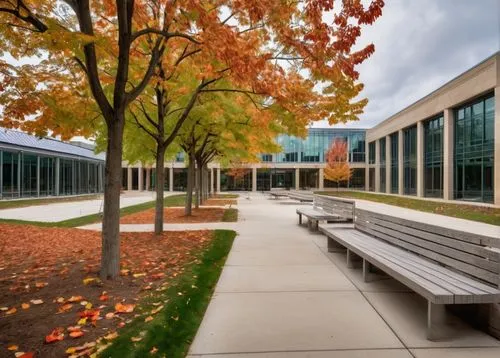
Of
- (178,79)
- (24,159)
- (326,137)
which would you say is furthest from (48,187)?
(326,137)

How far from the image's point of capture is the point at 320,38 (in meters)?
6.43

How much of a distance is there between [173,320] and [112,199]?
2.32m

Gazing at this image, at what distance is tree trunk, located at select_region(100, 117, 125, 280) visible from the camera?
5.62m

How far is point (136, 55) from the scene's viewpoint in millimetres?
8789

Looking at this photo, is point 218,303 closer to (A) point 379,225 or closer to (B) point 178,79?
(A) point 379,225

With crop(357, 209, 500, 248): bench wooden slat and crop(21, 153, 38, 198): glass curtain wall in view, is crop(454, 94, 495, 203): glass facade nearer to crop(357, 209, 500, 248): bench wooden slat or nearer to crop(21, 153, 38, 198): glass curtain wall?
crop(357, 209, 500, 248): bench wooden slat

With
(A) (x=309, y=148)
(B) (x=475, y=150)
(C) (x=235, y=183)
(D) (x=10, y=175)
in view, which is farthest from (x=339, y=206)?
(A) (x=309, y=148)

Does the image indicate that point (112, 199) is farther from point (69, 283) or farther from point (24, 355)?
point (24, 355)

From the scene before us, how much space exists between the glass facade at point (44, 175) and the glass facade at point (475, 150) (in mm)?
36401

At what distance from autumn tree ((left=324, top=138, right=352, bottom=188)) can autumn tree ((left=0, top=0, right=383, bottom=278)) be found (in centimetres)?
4218

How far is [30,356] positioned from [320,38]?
615 centimetres

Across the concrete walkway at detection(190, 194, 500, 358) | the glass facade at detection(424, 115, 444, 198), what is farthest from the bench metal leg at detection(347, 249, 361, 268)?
the glass facade at detection(424, 115, 444, 198)

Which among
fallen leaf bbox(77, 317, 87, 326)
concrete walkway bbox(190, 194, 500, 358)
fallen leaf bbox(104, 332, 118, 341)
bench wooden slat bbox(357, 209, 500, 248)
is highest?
bench wooden slat bbox(357, 209, 500, 248)

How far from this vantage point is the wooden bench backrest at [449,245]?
3758 millimetres
